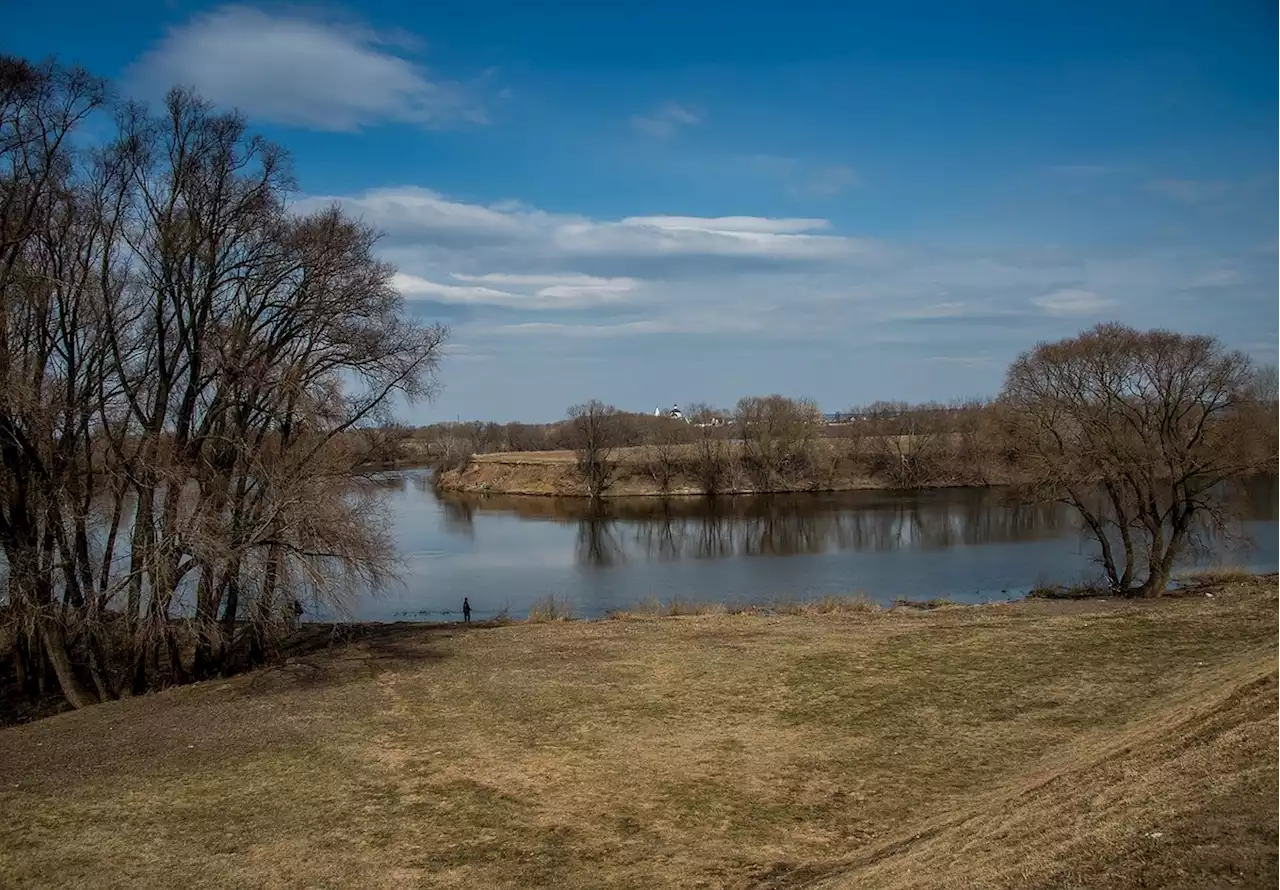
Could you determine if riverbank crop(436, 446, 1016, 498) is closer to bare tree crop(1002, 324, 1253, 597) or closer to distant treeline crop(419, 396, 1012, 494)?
distant treeline crop(419, 396, 1012, 494)

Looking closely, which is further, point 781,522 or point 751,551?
point 781,522

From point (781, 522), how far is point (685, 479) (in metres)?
21.5

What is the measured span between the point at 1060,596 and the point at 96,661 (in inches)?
847

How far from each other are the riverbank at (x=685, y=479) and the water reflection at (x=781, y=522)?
290cm

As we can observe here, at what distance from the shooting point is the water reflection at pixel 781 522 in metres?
39.4

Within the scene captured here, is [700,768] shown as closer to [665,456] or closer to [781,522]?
[781,522]

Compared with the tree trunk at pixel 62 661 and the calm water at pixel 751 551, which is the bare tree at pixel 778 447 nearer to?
the calm water at pixel 751 551

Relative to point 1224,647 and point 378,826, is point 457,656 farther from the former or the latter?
point 1224,647

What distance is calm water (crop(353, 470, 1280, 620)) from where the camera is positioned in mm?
28766

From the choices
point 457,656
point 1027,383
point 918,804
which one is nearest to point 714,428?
point 1027,383

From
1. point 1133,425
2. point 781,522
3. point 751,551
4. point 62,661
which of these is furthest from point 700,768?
point 781,522

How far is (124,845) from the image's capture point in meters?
8.72

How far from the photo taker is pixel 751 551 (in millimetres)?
38906

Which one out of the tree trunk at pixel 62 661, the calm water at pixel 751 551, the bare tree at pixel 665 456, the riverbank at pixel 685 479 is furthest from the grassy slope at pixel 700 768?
the bare tree at pixel 665 456
